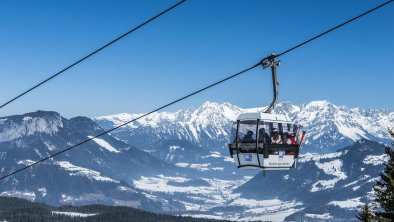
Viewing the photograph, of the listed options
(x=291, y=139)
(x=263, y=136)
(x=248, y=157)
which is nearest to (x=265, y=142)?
(x=263, y=136)

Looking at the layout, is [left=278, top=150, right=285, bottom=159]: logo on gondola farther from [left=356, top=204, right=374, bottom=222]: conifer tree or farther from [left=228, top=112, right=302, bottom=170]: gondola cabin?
[left=356, top=204, right=374, bottom=222]: conifer tree

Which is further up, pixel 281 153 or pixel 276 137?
pixel 276 137

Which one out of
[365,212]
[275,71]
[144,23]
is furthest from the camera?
[365,212]

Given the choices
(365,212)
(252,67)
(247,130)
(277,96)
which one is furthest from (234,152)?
(365,212)

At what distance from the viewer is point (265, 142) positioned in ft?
86.5

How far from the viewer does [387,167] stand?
3697 cm

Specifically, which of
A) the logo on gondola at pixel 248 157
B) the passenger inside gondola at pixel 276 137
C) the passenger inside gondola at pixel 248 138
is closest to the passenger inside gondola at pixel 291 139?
the passenger inside gondola at pixel 276 137

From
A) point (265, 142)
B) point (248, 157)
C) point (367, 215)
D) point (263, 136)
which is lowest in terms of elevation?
point (367, 215)

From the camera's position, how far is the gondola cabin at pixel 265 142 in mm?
26156

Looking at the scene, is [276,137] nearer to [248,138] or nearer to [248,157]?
[248,138]

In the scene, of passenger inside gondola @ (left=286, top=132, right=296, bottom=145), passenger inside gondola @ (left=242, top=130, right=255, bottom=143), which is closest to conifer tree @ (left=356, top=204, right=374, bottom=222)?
passenger inside gondola @ (left=286, top=132, right=296, bottom=145)

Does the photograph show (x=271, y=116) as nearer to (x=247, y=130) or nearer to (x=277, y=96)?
(x=247, y=130)

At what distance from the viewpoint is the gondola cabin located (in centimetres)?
2616

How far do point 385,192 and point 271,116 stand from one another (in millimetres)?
12812
